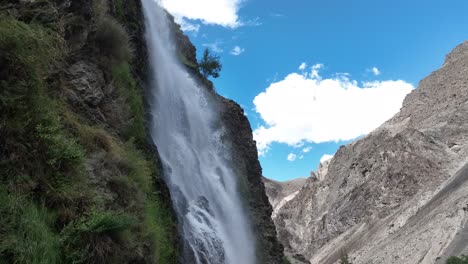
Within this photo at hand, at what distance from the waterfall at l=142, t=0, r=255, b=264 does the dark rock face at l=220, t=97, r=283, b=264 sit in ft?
4.04

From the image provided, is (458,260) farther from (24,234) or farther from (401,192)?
(401,192)

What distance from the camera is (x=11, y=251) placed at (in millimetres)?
4527

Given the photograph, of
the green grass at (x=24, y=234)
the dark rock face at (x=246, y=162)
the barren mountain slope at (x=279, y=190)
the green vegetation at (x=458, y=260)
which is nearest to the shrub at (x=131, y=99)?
the green grass at (x=24, y=234)

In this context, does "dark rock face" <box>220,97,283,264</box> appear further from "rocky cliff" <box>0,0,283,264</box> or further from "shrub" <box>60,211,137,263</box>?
"shrub" <box>60,211,137,263</box>

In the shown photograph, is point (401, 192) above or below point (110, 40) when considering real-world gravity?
above

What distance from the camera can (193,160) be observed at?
17.4 meters

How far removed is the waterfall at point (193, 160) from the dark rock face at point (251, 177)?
1233 millimetres

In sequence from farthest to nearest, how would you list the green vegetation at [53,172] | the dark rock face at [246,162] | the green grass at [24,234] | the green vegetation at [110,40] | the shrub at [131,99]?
the dark rock face at [246,162] → the shrub at [131,99] → the green vegetation at [110,40] → the green vegetation at [53,172] → the green grass at [24,234]

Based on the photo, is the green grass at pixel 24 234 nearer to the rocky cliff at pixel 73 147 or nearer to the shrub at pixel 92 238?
the rocky cliff at pixel 73 147

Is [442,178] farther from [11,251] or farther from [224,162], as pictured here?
[11,251]

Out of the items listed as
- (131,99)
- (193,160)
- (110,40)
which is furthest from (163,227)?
(193,160)

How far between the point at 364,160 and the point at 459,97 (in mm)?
23702

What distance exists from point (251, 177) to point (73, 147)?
19350 mm

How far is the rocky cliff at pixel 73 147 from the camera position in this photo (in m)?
5.25
